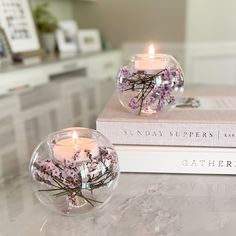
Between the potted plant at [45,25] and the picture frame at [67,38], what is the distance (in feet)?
0.22

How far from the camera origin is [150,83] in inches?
27.3

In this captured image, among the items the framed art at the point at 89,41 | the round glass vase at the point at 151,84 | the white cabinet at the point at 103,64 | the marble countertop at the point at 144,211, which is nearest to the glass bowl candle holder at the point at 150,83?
the round glass vase at the point at 151,84

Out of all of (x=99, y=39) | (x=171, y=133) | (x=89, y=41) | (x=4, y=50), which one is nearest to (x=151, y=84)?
(x=171, y=133)

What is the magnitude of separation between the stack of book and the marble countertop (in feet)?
0.08

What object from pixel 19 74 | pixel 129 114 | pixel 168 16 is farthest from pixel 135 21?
pixel 129 114

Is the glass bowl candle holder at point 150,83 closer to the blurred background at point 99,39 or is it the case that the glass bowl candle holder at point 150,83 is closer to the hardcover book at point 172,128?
the hardcover book at point 172,128

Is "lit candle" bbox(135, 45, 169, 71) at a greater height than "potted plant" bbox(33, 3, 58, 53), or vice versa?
"lit candle" bbox(135, 45, 169, 71)

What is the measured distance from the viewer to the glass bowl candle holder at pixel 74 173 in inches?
20.4

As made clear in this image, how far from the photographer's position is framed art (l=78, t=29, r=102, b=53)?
3549 mm

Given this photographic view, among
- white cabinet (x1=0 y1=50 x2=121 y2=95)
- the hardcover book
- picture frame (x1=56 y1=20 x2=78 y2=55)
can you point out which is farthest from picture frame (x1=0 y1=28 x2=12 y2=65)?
the hardcover book

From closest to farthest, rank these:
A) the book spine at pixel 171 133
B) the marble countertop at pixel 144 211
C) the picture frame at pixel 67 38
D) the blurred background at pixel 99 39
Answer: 1. the marble countertop at pixel 144 211
2. the book spine at pixel 171 133
3. the blurred background at pixel 99 39
4. the picture frame at pixel 67 38

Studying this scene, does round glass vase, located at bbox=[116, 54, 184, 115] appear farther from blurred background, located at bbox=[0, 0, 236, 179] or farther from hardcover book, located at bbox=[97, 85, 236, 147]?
blurred background, located at bbox=[0, 0, 236, 179]

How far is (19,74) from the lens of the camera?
234 cm

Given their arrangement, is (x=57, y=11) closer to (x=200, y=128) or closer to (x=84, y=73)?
(x=84, y=73)
